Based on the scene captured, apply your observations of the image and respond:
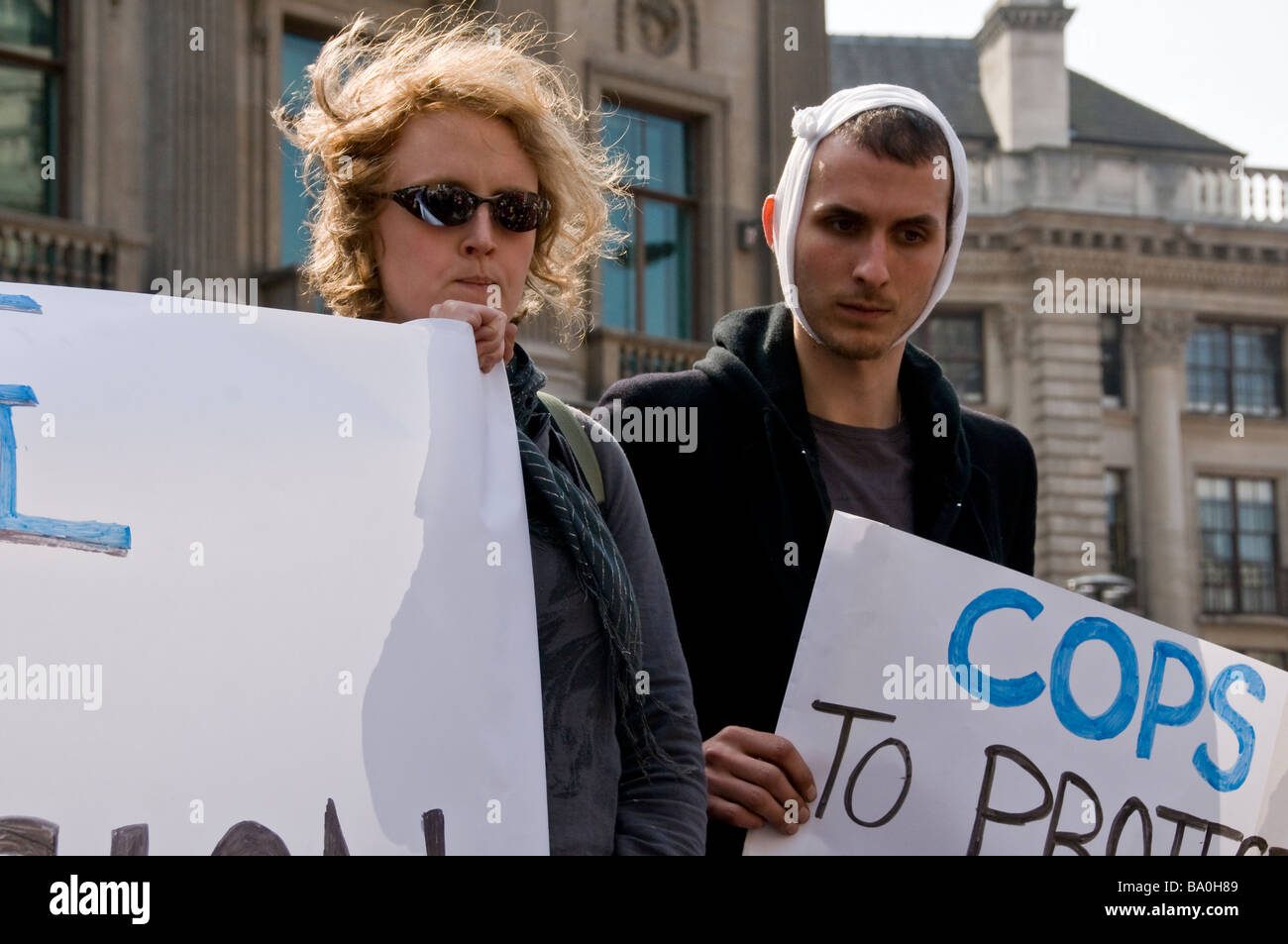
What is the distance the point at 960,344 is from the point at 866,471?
28.5m

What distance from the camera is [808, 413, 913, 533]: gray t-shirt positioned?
2521 millimetres

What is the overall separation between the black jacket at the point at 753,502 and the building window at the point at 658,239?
12.4 metres

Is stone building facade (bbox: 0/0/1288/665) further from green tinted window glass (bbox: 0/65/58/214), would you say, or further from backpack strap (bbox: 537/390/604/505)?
backpack strap (bbox: 537/390/604/505)

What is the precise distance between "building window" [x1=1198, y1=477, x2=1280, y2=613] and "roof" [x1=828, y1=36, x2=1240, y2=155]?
7030 mm

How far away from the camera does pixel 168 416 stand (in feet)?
6.14

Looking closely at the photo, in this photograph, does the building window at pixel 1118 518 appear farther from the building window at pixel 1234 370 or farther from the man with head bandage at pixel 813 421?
the man with head bandage at pixel 813 421

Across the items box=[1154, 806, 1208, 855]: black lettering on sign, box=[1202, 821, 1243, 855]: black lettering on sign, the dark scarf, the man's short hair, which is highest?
the man's short hair

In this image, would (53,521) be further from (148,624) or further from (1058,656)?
(1058,656)

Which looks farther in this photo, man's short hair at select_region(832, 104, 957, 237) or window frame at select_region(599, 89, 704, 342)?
window frame at select_region(599, 89, 704, 342)

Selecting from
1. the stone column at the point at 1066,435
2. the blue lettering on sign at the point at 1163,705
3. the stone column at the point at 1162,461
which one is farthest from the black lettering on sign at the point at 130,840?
the stone column at the point at 1162,461

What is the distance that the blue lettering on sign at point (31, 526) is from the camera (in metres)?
1.77

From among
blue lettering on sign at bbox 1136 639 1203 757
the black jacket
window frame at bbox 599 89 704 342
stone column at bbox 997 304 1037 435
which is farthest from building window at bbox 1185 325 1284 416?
blue lettering on sign at bbox 1136 639 1203 757

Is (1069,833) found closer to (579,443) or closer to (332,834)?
(579,443)

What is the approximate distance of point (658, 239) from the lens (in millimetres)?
15430
